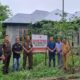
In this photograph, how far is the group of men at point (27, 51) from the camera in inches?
688

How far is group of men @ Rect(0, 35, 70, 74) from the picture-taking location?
17.5 m

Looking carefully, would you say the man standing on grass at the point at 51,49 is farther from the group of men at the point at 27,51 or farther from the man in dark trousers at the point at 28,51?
the man in dark trousers at the point at 28,51

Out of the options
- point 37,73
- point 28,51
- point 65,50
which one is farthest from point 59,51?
point 37,73

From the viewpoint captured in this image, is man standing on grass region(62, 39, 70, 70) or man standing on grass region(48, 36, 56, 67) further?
man standing on grass region(48, 36, 56, 67)

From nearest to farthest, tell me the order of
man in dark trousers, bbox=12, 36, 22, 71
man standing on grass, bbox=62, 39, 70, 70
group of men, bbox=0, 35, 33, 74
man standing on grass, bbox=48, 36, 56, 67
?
group of men, bbox=0, 35, 33, 74 < man in dark trousers, bbox=12, 36, 22, 71 < man standing on grass, bbox=62, 39, 70, 70 < man standing on grass, bbox=48, 36, 56, 67

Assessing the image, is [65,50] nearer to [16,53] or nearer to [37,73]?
[16,53]

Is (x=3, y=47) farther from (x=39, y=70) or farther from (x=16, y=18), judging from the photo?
(x=16, y=18)

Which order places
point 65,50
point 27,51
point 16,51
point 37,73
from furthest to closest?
1. point 65,50
2. point 27,51
3. point 16,51
4. point 37,73

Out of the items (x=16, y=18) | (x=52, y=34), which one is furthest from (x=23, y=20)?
(x=52, y=34)

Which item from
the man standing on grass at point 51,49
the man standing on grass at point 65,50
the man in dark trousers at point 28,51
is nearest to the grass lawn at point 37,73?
the man standing on grass at point 65,50

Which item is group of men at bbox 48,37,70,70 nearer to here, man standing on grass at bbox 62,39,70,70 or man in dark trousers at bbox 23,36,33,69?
man standing on grass at bbox 62,39,70,70

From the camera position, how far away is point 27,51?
59.8 ft

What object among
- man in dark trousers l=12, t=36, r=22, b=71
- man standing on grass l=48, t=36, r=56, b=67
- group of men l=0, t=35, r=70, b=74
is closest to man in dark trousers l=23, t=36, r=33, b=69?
group of men l=0, t=35, r=70, b=74

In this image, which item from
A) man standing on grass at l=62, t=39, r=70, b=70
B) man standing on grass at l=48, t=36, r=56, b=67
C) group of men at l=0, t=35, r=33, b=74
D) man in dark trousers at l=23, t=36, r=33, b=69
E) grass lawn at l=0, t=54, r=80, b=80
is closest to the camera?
grass lawn at l=0, t=54, r=80, b=80
